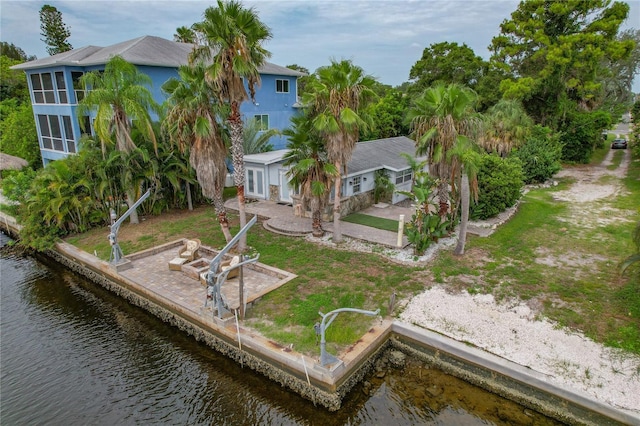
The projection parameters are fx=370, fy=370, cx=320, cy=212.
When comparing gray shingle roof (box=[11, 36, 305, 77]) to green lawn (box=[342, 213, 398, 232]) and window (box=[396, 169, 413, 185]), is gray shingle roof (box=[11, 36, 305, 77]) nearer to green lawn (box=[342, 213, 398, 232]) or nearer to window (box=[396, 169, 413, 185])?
green lawn (box=[342, 213, 398, 232])

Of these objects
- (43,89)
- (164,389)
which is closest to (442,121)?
(164,389)

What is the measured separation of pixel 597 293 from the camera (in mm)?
11500

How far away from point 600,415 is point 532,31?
106 ft

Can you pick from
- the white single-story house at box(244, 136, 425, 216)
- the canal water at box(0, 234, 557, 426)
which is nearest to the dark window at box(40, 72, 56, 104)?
the white single-story house at box(244, 136, 425, 216)

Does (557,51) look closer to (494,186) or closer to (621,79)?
(494,186)

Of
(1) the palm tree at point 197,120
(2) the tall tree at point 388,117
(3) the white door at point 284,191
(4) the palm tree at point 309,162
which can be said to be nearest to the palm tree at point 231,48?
(1) the palm tree at point 197,120

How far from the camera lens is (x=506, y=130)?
26.1 meters

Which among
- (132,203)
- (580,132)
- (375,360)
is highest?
(580,132)

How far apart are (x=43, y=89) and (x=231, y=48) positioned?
67.1 ft

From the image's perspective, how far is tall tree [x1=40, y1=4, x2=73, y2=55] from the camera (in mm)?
42406

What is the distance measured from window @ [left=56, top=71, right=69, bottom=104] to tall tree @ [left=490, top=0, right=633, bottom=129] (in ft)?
106

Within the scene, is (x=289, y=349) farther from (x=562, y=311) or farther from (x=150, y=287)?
(x=562, y=311)

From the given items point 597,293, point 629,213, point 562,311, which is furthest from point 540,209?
point 562,311

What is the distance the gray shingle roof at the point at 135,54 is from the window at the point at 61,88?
2.74ft
